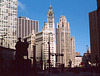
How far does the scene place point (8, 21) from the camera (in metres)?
115

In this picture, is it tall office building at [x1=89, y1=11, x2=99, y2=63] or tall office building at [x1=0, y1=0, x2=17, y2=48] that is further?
tall office building at [x1=89, y1=11, x2=99, y2=63]

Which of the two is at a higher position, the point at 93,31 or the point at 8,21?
the point at 93,31

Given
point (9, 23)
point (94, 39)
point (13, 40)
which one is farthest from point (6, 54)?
point (94, 39)

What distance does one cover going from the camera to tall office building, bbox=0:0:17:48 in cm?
11165

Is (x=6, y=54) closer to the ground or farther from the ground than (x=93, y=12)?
closer to the ground

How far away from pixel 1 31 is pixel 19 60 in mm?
83308

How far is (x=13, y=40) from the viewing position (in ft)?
376

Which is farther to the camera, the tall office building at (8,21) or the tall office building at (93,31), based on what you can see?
the tall office building at (93,31)

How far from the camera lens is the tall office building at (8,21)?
112 meters

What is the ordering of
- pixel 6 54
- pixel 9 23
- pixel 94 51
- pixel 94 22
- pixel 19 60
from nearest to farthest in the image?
pixel 19 60 → pixel 6 54 → pixel 9 23 → pixel 94 51 → pixel 94 22

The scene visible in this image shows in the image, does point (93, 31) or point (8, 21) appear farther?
point (93, 31)

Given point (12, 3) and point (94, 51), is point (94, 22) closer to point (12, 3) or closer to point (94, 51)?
Answer: point (94, 51)

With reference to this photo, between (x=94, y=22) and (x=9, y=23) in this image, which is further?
(x=94, y=22)

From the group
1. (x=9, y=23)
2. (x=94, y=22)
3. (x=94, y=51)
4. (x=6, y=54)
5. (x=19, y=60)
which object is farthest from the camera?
(x=94, y=22)
